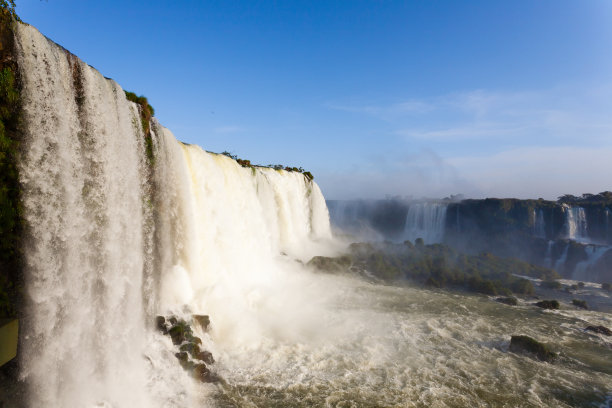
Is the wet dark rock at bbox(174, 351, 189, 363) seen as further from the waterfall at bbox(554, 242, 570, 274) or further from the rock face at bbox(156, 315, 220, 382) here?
the waterfall at bbox(554, 242, 570, 274)

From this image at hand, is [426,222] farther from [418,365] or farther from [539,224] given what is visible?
[418,365]

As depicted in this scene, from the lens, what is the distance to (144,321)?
779cm

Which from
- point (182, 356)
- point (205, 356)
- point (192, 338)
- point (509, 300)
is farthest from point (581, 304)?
point (182, 356)

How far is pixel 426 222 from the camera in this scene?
35.2 m

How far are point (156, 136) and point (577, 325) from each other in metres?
15.9

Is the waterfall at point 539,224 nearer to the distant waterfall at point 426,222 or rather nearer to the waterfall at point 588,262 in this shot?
the waterfall at point 588,262

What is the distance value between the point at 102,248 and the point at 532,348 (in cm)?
1149

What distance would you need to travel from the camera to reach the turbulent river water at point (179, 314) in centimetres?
548

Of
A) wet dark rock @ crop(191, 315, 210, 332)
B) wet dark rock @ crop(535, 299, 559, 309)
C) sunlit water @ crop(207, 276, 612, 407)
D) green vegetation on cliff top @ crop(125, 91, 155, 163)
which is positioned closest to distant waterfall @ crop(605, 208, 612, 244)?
wet dark rock @ crop(535, 299, 559, 309)

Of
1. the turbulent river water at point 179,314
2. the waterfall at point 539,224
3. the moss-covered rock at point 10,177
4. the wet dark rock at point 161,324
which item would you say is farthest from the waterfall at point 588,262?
the moss-covered rock at point 10,177

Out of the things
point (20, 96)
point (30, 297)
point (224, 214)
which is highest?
point (20, 96)

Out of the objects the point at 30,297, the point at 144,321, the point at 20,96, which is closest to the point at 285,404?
the point at 144,321

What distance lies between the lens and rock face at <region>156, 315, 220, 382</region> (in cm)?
737

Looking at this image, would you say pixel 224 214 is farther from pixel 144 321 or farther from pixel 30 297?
pixel 30 297
